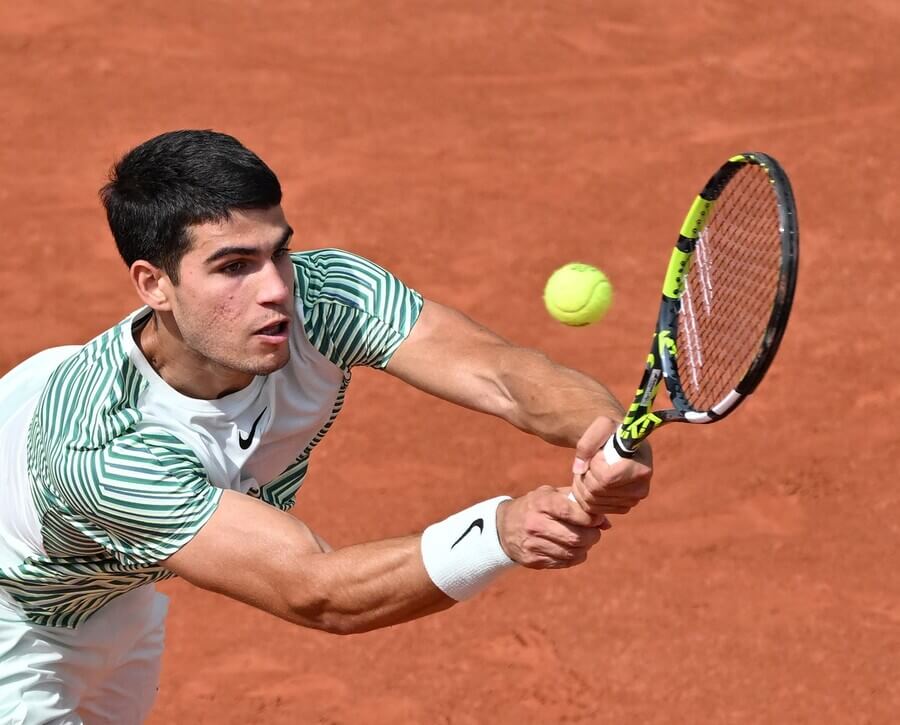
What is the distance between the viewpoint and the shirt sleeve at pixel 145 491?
3.47 m

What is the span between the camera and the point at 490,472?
669 cm

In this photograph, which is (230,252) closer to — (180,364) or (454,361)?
(180,364)

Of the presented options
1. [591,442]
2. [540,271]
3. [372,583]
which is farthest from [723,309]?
[540,271]

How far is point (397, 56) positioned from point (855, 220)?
120 inches

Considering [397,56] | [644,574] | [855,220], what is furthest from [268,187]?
[397,56]

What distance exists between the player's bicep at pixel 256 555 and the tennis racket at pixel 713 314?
28.3 inches

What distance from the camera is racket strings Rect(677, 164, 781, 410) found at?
3799 millimetres

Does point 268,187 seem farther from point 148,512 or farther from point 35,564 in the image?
point 35,564

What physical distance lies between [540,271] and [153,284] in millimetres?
4262

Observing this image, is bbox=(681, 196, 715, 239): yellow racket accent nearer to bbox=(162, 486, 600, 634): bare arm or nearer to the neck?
bbox=(162, 486, 600, 634): bare arm

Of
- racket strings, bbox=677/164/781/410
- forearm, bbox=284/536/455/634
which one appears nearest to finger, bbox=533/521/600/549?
forearm, bbox=284/536/455/634

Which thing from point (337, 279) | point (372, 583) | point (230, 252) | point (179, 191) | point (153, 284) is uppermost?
point (179, 191)

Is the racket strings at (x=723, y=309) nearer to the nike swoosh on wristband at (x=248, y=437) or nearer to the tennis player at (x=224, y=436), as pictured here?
the tennis player at (x=224, y=436)

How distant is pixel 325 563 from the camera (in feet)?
11.0
